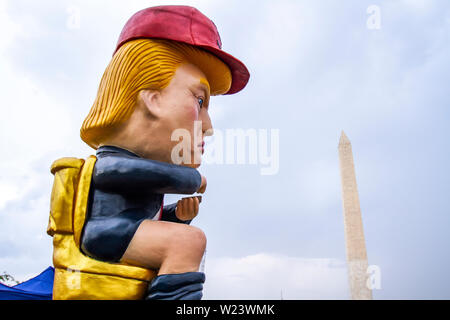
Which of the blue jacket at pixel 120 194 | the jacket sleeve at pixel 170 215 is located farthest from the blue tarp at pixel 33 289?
the blue jacket at pixel 120 194

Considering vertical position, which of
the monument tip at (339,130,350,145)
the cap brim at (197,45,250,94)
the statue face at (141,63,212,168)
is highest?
the monument tip at (339,130,350,145)

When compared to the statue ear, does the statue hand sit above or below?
below

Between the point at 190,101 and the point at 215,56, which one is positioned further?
the point at 215,56

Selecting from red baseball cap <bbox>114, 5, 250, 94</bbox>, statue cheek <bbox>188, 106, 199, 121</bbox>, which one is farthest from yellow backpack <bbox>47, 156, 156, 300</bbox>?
red baseball cap <bbox>114, 5, 250, 94</bbox>

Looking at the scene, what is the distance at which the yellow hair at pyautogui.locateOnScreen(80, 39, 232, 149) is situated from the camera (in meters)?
2.33

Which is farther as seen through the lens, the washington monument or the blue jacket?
the washington monument

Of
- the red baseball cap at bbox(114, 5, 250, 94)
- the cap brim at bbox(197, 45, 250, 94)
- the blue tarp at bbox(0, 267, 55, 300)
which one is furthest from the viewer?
the blue tarp at bbox(0, 267, 55, 300)

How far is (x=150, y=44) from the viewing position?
2424 millimetres

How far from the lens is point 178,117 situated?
93.4 inches

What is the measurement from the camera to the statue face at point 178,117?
235cm

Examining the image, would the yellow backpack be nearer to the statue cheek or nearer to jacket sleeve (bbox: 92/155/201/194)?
jacket sleeve (bbox: 92/155/201/194)
